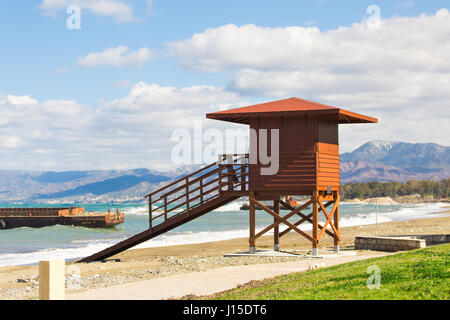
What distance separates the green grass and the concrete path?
78 centimetres

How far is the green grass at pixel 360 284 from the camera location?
10320 mm

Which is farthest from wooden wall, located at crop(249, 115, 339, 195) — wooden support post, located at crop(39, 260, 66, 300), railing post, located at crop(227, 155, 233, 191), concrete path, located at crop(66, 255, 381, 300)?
wooden support post, located at crop(39, 260, 66, 300)

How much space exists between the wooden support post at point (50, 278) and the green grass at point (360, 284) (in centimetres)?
390

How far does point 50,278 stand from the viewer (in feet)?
28.5

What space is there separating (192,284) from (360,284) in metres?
4.41

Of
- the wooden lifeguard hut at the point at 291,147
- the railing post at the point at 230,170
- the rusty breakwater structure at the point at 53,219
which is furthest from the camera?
the rusty breakwater structure at the point at 53,219

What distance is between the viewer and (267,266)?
1830cm

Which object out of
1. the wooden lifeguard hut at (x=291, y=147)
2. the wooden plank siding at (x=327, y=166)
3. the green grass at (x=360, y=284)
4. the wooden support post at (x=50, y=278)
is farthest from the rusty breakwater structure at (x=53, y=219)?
the wooden support post at (x=50, y=278)

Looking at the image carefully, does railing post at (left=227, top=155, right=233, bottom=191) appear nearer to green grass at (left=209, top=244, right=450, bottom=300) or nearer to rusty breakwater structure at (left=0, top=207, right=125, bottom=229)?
green grass at (left=209, top=244, right=450, bottom=300)

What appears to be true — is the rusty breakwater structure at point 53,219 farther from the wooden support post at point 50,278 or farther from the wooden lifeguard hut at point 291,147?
the wooden support post at point 50,278

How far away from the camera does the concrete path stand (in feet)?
42.4

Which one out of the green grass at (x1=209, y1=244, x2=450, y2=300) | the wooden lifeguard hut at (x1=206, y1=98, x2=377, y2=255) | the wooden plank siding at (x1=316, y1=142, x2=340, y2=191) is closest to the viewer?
the green grass at (x1=209, y1=244, x2=450, y2=300)

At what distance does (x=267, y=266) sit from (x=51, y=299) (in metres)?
10.3
